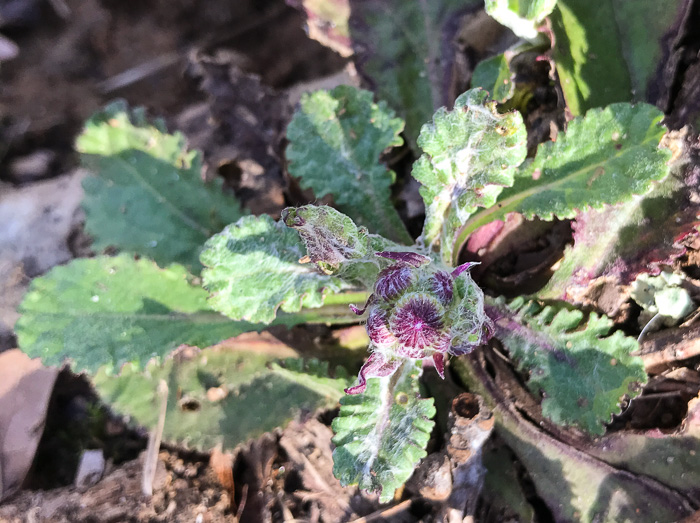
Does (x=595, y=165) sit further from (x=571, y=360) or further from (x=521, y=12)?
(x=571, y=360)

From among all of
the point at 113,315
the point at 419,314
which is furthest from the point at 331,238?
the point at 113,315

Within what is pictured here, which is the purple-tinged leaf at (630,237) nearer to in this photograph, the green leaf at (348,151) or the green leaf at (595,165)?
the green leaf at (595,165)

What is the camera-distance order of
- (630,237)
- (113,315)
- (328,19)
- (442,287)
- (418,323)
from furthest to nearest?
(328,19) → (113,315) → (630,237) → (442,287) → (418,323)

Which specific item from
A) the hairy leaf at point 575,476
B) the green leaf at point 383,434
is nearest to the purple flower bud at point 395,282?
the green leaf at point 383,434

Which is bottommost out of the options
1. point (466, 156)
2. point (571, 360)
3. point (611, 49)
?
point (571, 360)

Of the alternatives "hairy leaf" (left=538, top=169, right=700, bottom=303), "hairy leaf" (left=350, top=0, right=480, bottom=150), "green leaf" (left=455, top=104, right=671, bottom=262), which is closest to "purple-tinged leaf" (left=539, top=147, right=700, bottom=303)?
"hairy leaf" (left=538, top=169, right=700, bottom=303)

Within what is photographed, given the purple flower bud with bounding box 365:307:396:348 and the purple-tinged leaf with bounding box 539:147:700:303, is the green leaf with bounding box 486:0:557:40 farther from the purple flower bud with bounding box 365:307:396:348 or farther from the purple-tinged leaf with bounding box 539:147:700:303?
the purple flower bud with bounding box 365:307:396:348

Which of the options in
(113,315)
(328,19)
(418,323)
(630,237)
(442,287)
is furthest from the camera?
(328,19)
